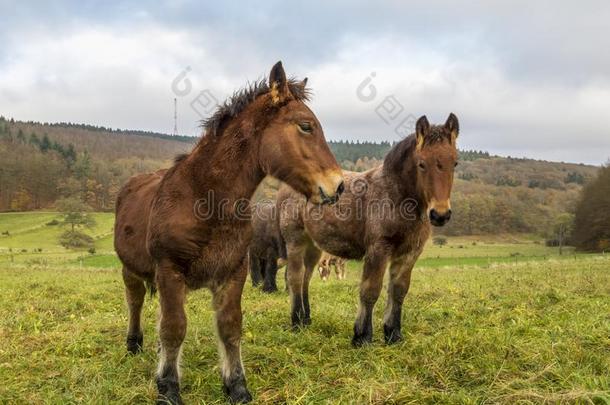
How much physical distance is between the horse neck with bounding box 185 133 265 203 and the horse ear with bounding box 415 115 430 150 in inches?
102

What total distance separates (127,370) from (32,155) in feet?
309

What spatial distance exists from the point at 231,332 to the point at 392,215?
2.89m

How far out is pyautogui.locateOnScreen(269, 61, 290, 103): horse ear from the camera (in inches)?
169

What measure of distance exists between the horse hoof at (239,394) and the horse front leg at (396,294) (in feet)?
9.14

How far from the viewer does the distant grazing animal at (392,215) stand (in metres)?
5.83

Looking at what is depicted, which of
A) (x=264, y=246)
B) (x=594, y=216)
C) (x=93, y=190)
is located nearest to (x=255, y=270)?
(x=264, y=246)

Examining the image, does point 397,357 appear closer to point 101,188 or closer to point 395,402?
point 395,402

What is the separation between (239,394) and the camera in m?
4.34

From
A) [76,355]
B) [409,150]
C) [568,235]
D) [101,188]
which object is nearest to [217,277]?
[76,355]

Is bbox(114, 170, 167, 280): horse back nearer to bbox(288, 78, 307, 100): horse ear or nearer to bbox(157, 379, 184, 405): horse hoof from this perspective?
bbox(157, 379, 184, 405): horse hoof

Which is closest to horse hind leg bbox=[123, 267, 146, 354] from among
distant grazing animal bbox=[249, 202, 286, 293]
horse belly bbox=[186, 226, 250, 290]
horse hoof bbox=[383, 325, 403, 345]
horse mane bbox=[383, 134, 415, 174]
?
horse belly bbox=[186, 226, 250, 290]

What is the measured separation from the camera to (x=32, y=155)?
84.4 metres

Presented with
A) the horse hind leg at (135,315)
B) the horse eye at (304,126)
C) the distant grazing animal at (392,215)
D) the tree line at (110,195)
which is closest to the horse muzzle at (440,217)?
the distant grazing animal at (392,215)

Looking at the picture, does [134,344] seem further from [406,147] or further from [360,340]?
[406,147]
